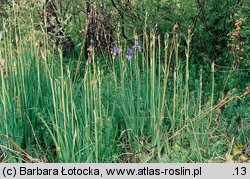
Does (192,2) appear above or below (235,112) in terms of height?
above

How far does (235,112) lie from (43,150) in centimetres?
159

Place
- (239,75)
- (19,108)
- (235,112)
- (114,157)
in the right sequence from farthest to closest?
(239,75) < (235,112) < (19,108) < (114,157)

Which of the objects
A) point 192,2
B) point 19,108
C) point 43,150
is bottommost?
point 43,150

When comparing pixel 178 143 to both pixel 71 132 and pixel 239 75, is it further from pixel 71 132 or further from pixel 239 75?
pixel 239 75

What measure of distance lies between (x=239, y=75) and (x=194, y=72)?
16.4 inches

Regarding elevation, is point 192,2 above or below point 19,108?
above

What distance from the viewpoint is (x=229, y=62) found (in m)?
5.05

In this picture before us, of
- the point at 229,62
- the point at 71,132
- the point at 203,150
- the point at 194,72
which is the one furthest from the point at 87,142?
the point at 229,62

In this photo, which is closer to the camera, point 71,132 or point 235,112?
point 71,132

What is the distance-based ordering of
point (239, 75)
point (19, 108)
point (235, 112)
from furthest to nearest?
point (239, 75) → point (235, 112) → point (19, 108)
